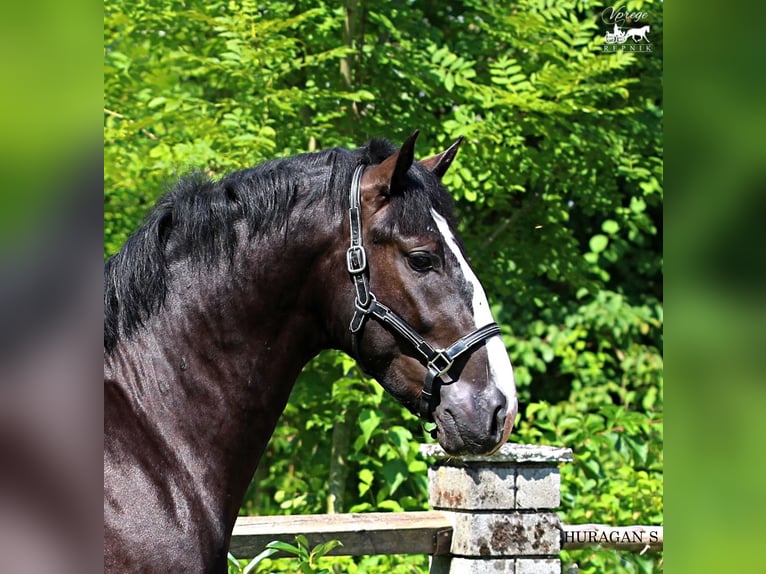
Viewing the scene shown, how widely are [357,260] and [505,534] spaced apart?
209 cm

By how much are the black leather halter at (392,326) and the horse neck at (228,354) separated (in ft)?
0.19

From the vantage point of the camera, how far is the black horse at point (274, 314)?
80.6 inches

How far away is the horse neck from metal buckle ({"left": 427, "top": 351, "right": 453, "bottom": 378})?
31 centimetres

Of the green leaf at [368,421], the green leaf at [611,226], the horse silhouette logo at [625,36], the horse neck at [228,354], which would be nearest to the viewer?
the horse neck at [228,354]

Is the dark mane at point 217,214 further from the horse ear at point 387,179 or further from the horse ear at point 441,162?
the horse ear at point 441,162

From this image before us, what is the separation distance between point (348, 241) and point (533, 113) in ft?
10.8

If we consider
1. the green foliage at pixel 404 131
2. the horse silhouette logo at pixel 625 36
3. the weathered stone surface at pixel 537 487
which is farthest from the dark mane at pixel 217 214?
the horse silhouette logo at pixel 625 36

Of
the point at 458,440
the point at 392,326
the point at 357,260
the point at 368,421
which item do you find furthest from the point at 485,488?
the point at 357,260

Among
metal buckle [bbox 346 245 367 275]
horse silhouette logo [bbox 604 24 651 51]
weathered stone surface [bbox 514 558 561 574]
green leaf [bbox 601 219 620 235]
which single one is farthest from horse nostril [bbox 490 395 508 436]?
green leaf [bbox 601 219 620 235]

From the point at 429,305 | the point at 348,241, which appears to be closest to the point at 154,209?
the point at 348,241

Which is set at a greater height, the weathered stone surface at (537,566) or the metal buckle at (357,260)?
the metal buckle at (357,260)

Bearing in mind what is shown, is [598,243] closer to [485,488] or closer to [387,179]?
[485,488]

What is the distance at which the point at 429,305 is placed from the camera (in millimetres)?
2150
